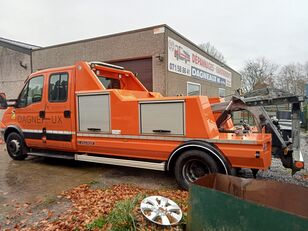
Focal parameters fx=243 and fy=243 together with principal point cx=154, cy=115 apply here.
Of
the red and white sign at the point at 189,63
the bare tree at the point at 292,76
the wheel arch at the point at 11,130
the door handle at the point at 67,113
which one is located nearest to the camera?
the door handle at the point at 67,113

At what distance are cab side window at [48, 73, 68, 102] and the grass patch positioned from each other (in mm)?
3535

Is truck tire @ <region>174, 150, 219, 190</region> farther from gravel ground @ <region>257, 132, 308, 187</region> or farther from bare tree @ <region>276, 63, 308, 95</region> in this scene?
bare tree @ <region>276, 63, 308, 95</region>

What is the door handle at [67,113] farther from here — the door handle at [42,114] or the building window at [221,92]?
the building window at [221,92]

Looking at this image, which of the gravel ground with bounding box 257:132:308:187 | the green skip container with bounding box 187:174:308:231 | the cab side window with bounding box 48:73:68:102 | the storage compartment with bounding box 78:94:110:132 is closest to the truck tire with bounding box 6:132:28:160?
the cab side window with bounding box 48:73:68:102

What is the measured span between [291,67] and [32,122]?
49.6 metres

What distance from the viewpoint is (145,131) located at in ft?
16.3

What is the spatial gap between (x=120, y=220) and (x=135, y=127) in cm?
227

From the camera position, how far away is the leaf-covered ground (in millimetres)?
3076

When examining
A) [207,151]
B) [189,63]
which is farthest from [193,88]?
[207,151]

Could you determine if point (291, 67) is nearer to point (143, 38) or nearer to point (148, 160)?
point (143, 38)

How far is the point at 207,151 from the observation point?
4344 mm

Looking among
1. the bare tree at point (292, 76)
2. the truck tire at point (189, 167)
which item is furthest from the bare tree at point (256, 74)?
the truck tire at point (189, 167)

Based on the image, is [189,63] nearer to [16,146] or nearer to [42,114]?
[42,114]

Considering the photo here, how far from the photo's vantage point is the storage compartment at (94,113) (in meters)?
5.38
